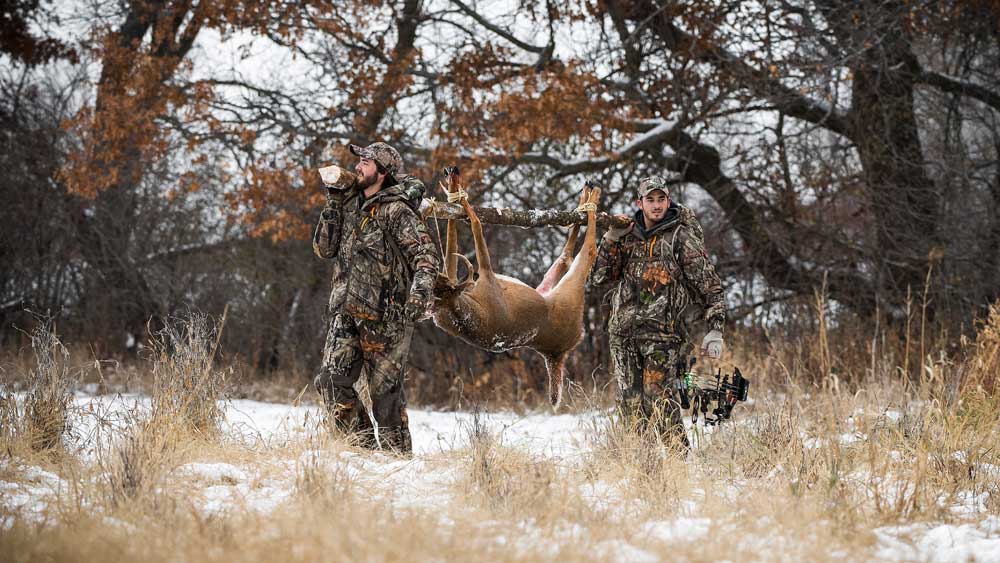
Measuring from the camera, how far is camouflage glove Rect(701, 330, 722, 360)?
18.0 feet

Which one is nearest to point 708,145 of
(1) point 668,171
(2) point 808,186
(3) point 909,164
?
(1) point 668,171

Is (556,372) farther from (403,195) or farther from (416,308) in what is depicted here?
(403,195)

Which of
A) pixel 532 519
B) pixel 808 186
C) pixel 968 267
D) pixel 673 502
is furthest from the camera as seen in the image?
pixel 808 186

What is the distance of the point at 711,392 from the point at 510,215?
5.00 ft

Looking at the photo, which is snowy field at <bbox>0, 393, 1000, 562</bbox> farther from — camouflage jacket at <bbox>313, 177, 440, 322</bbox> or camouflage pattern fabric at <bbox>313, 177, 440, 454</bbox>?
camouflage jacket at <bbox>313, 177, 440, 322</bbox>

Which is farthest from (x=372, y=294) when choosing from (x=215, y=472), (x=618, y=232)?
(x=618, y=232)

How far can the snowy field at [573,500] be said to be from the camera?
12.2 feet

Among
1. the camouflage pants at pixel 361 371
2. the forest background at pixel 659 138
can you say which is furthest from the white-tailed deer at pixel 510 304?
the forest background at pixel 659 138

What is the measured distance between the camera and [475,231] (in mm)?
4586

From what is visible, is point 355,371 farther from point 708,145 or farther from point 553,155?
point 708,145

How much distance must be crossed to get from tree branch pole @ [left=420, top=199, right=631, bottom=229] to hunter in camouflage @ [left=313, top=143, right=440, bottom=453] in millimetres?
452

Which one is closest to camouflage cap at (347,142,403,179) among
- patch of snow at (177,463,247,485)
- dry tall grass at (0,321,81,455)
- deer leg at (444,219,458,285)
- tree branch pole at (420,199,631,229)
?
tree branch pole at (420,199,631,229)

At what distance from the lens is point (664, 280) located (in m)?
5.62

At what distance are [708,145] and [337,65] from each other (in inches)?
188
